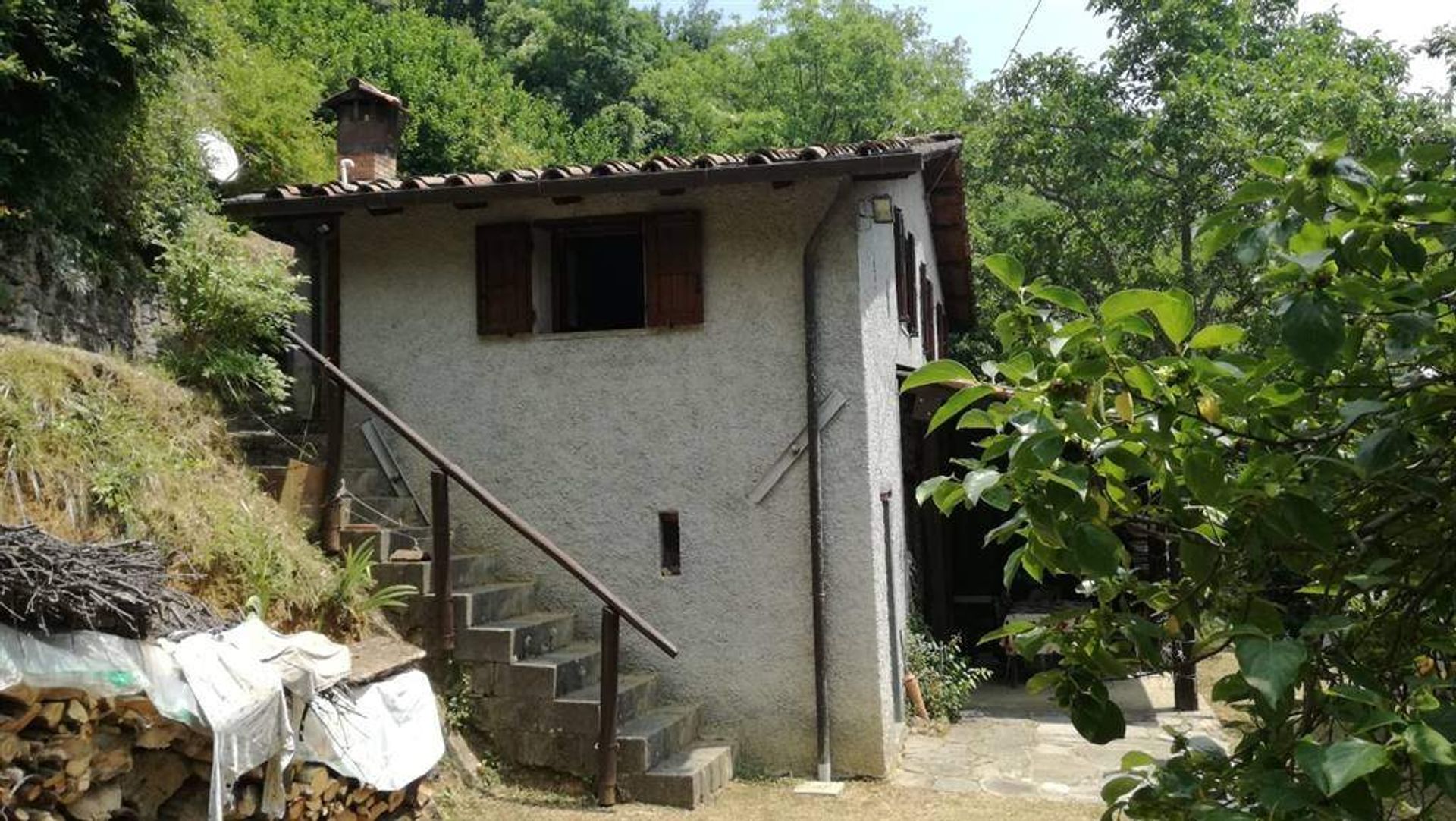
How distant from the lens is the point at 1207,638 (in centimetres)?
193

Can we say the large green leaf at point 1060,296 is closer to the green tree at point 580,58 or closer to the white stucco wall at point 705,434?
the white stucco wall at point 705,434

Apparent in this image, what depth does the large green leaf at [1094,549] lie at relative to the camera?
1.70 metres

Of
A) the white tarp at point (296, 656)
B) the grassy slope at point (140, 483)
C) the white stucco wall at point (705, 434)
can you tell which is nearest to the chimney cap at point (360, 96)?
the white stucco wall at point (705, 434)

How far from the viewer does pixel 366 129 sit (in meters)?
10.4

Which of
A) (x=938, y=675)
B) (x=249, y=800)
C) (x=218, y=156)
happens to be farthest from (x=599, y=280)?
(x=249, y=800)

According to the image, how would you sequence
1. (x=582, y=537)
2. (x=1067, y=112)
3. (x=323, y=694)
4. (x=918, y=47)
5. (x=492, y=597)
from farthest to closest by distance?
(x=918, y=47) → (x=1067, y=112) → (x=582, y=537) → (x=492, y=597) → (x=323, y=694)

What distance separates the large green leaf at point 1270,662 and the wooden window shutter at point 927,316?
404 inches

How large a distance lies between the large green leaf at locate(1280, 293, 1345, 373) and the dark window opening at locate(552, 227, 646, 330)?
7.31 metres

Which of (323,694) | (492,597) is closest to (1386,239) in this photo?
(323,694)

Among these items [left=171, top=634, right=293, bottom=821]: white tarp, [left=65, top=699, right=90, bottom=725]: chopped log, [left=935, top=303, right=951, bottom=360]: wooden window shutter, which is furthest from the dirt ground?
[left=935, top=303, right=951, bottom=360]: wooden window shutter

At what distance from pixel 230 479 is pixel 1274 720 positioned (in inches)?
257

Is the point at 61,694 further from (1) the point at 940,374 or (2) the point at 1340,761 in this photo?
(2) the point at 1340,761

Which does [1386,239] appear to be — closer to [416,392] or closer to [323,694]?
[323,694]

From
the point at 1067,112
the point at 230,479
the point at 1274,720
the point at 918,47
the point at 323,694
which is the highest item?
the point at 918,47
